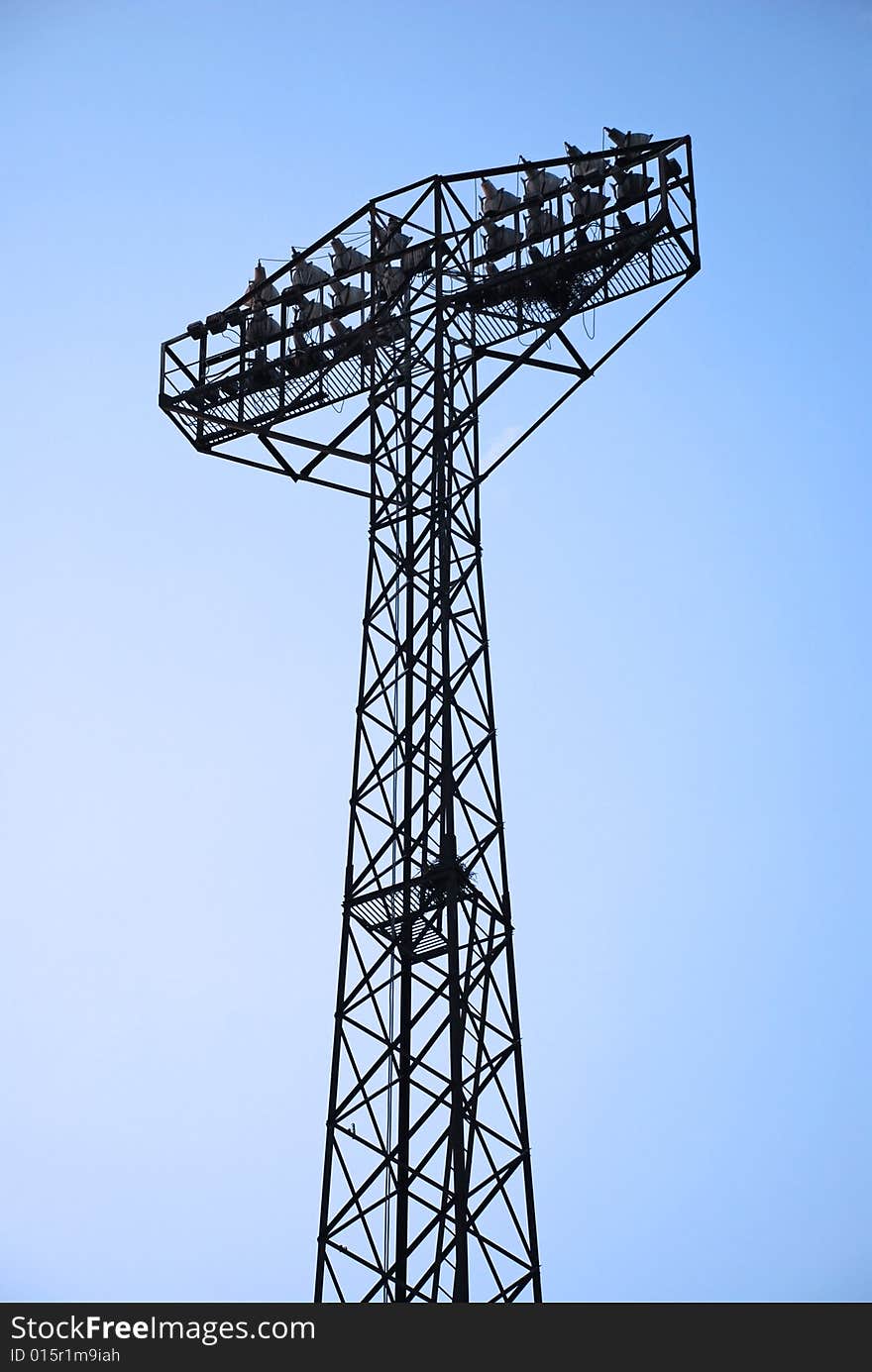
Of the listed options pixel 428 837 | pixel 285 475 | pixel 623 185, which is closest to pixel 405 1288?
pixel 428 837

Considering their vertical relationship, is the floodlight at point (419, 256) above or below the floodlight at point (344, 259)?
below

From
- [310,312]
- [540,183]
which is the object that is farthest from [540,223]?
[310,312]

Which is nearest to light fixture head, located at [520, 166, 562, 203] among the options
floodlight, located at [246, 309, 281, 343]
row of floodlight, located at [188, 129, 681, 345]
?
row of floodlight, located at [188, 129, 681, 345]

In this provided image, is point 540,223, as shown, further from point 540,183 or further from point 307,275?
point 307,275

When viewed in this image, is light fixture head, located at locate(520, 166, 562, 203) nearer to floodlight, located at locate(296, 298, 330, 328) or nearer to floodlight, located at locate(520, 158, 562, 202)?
floodlight, located at locate(520, 158, 562, 202)

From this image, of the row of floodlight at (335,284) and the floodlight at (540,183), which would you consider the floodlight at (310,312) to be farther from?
the floodlight at (540,183)

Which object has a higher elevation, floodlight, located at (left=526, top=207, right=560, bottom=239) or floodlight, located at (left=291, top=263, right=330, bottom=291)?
floodlight, located at (left=291, top=263, right=330, bottom=291)

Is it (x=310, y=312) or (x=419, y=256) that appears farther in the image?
(x=310, y=312)

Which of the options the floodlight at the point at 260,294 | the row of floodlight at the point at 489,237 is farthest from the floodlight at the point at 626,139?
the floodlight at the point at 260,294

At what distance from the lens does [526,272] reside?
37562 millimetres

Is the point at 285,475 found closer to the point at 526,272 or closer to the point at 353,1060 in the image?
the point at 526,272

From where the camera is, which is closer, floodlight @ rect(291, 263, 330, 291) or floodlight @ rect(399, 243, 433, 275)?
floodlight @ rect(399, 243, 433, 275)

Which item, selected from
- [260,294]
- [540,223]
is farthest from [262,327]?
[540,223]
